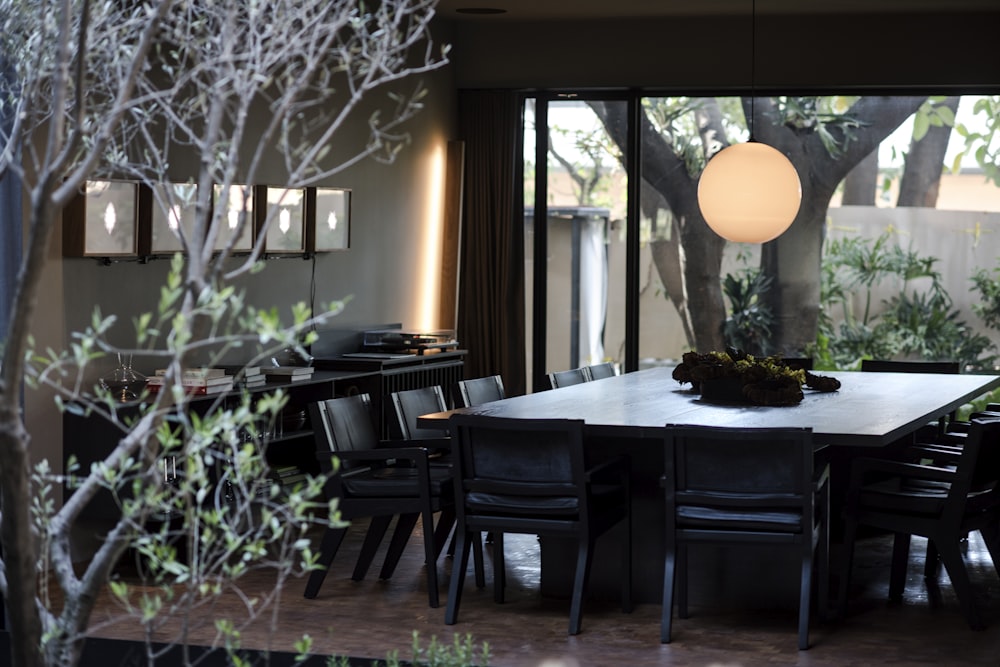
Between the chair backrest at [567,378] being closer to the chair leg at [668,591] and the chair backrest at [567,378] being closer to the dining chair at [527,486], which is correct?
the dining chair at [527,486]

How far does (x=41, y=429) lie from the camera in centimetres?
535

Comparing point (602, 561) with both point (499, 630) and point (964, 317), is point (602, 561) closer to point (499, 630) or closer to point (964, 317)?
point (499, 630)

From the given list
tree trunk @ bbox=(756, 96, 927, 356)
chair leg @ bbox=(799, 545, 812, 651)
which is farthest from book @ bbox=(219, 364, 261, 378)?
tree trunk @ bbox=(756, 96, 927, 356)

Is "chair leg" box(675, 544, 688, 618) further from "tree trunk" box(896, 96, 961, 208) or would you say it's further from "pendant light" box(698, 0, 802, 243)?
"tree trunk" box(896, 96, 961, 208)

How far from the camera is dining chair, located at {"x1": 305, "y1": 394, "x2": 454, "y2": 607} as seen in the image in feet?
16.3

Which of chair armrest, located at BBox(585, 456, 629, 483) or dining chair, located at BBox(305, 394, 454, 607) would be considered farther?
dining chair, located at BBox(305, 394, 454, 607)

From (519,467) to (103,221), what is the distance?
2.16 meters

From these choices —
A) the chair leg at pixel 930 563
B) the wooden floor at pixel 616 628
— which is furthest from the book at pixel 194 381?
the chair leg at pixel 930 563

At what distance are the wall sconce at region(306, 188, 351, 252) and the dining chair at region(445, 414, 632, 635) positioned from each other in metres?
2.86

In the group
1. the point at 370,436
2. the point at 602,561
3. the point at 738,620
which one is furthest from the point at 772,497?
the point at 370,436

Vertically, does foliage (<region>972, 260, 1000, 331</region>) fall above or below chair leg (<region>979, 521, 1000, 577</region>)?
above

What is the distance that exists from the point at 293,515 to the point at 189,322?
0.37m

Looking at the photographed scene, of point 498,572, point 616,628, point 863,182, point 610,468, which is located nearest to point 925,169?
point 863,182

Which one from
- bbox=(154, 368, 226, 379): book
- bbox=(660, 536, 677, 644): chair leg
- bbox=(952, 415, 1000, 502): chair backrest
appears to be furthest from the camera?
bbox=(154, 368, 226, 379): book
